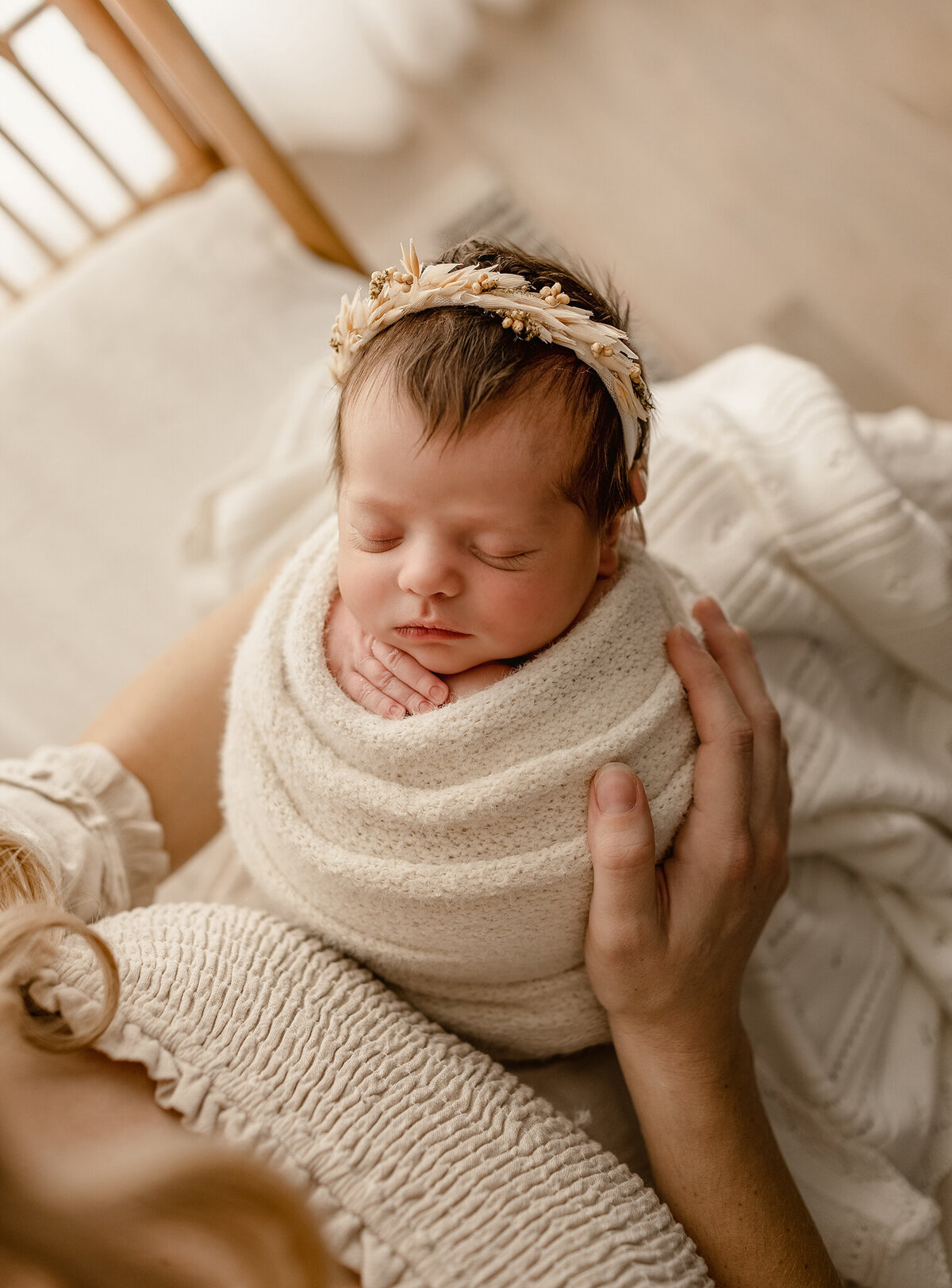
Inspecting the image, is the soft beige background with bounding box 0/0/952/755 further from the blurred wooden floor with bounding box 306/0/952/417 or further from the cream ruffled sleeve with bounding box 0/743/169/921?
the cream ruffled sleeve with bounding box 0/743/169/921

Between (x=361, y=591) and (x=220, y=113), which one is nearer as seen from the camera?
(x=361, y=591)

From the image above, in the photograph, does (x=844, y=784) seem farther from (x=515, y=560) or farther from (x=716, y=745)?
(x=515, y=560)

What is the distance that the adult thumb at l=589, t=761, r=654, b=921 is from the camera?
77 cm

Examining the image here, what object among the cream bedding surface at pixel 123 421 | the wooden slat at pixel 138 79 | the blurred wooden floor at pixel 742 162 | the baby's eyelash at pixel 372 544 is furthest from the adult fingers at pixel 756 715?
the wooden slat at pixel 138 79

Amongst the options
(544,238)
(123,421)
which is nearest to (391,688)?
(123,421)

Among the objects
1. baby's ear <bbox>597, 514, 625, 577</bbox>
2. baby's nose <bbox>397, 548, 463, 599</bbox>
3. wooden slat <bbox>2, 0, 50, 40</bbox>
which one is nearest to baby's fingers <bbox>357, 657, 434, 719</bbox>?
baby's nose <bbox>397, 548, 463, 599</bbox>

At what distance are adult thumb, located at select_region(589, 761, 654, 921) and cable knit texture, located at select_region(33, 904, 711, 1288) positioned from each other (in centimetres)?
19

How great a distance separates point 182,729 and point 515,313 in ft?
1.94

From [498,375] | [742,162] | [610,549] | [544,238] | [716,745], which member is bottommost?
[742,162]

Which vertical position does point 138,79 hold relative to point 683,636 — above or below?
above

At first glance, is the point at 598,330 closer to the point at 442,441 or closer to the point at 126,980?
the point at 442,441

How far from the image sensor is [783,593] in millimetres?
1095

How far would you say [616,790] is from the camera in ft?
2.56

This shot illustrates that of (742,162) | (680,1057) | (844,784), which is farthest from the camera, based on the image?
(742,162)
